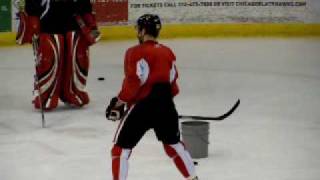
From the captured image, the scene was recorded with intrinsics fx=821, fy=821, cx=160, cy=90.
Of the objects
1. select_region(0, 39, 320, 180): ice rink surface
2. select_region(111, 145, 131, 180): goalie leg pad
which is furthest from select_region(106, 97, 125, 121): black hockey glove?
select_region(0, 39, 320, 180): ice rink surface

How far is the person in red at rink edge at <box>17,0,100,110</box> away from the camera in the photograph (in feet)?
21.1

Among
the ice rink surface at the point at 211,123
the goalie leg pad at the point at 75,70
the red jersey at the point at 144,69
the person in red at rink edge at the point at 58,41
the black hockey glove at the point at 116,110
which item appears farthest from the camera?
the goalie leg pad at the point at 75,70

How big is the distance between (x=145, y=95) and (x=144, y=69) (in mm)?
137

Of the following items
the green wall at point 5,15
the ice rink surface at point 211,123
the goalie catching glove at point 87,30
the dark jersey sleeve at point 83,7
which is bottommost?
the ice rink surface at point 211,123

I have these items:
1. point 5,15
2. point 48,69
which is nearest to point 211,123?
point 48,69

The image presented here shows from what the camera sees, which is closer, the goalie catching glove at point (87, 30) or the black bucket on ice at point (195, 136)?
the black bucket on ice at point (195, 136)

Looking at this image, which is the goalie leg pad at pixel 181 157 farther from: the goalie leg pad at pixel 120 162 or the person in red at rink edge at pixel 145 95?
the goalie leg pad at pixel 120 162

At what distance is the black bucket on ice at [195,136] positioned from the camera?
4738 mm

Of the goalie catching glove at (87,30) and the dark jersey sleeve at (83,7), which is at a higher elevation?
the dark jersey sleeve at (83,7)

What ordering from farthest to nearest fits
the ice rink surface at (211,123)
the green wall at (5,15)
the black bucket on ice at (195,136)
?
the green wall at (5,15), the black bucket on ice at (195,136), the ice rink surface at (211,123)

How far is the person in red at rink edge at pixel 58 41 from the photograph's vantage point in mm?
6430

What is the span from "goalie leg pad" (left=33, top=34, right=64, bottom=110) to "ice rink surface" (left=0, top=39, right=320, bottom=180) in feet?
0.39

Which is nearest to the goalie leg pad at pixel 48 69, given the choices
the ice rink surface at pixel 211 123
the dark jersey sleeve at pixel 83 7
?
the ice rink surface at pixel 211 123

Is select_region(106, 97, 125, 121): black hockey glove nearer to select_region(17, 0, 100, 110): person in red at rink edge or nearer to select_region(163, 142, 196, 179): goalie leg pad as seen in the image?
select_region(163, 142, 196, 179): goalie leg pad
